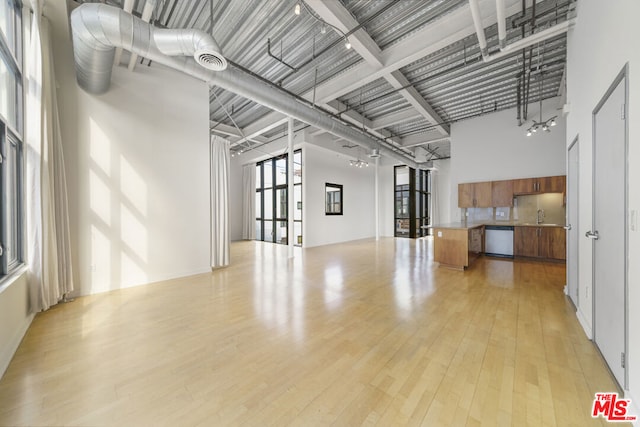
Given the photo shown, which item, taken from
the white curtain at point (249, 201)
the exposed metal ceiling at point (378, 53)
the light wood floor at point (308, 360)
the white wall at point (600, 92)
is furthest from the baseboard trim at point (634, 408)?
the white curtain at point (249, 201)

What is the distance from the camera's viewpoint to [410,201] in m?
10.6

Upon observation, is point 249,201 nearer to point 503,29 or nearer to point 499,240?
point 499,240

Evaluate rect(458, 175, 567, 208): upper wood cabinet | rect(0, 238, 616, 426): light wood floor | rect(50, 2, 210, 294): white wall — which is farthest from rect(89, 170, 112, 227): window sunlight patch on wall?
rect(458, 175, 567, 208): upper wood cabinet

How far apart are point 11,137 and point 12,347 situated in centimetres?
210

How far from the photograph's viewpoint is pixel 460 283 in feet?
13.4

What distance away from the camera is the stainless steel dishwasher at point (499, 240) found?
6188 mm

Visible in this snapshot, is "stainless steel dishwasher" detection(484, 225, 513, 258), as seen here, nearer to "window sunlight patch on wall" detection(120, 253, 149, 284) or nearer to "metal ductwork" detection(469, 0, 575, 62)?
"metal ductwork" detection(469, 0, 575, 62)

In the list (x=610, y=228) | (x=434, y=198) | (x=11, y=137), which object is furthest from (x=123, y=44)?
(x=434, y=198)

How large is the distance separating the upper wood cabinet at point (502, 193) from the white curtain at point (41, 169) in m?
8.66

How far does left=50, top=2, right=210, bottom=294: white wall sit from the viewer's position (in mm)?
3560

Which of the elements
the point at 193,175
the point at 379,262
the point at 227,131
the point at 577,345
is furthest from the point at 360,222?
the point at 577,345

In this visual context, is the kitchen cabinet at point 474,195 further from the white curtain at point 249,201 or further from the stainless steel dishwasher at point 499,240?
the white curtain at point 249,201

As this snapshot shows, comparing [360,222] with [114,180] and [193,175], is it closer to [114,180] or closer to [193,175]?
[193,175]

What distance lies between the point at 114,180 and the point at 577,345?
6.20 metres
